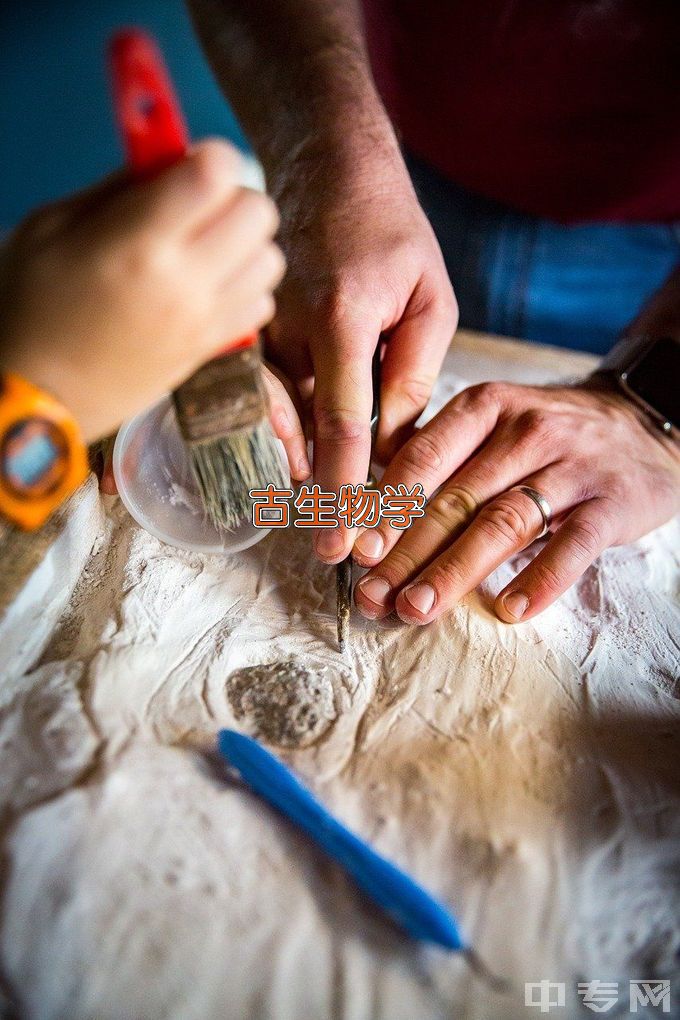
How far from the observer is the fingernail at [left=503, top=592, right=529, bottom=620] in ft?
3.22

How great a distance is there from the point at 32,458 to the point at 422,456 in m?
0.60

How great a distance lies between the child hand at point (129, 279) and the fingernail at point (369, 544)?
0.44 metres

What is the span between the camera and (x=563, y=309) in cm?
168

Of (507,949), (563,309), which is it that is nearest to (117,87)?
(507,949)

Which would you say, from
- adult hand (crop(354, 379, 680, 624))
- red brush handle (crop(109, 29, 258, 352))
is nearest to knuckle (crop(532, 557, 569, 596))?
adult hand (crop(354, 379, 680, 624))

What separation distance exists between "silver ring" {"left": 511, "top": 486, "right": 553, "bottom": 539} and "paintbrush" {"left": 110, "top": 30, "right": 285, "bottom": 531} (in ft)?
1.27

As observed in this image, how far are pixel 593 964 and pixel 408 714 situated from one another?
309 mm

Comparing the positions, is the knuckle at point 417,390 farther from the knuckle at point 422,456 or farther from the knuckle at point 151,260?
the knuckle at point 151,260

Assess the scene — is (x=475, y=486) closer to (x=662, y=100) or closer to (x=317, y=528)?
(x=317, y=528)

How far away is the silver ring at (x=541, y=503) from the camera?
1084 millimetres

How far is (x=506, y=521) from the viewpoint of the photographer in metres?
1.04

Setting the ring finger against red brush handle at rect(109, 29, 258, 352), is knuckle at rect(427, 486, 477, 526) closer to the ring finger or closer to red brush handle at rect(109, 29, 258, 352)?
the ring finger

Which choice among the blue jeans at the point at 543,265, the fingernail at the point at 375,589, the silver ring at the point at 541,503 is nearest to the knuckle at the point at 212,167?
the fingernail at the point at 375,589

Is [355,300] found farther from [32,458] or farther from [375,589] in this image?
[32,458]
